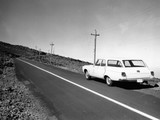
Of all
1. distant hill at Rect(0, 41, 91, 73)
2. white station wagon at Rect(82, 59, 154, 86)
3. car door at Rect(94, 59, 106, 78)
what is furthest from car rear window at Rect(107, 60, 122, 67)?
distant hill at Rect(0, 41, 91, 73)

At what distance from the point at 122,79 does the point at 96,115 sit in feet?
12.2

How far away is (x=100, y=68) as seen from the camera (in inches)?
351

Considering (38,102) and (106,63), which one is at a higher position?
(106,63)

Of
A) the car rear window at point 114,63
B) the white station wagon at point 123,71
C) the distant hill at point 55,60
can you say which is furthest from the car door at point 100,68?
the distant hill at point 55,60

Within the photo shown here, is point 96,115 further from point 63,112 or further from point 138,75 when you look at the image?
point 138,75

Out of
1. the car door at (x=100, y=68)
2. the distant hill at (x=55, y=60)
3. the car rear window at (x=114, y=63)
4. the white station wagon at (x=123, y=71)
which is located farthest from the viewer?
the distant hill at (x=55, y=60)

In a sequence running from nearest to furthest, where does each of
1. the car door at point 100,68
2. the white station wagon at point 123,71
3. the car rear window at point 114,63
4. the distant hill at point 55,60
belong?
1. the white station wagon at point 123,71
2. the car door at point 100,68
3. the car rear window at point 114,63
4. the distant hill at point 55,60

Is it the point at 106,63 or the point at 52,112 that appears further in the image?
the point at 106,63

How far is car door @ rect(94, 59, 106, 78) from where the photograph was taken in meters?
8.62

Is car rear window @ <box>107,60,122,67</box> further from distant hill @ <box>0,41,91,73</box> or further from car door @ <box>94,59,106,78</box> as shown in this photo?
distant hill @ <box>0,41,91,73</box>

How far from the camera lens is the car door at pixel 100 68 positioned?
8.62 m

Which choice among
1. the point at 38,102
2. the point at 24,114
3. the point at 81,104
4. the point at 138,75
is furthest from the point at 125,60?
the point at 24,114

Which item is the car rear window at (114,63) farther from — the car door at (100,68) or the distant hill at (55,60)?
the distant hill at (55,60)

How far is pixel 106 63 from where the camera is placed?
859 centimetres
